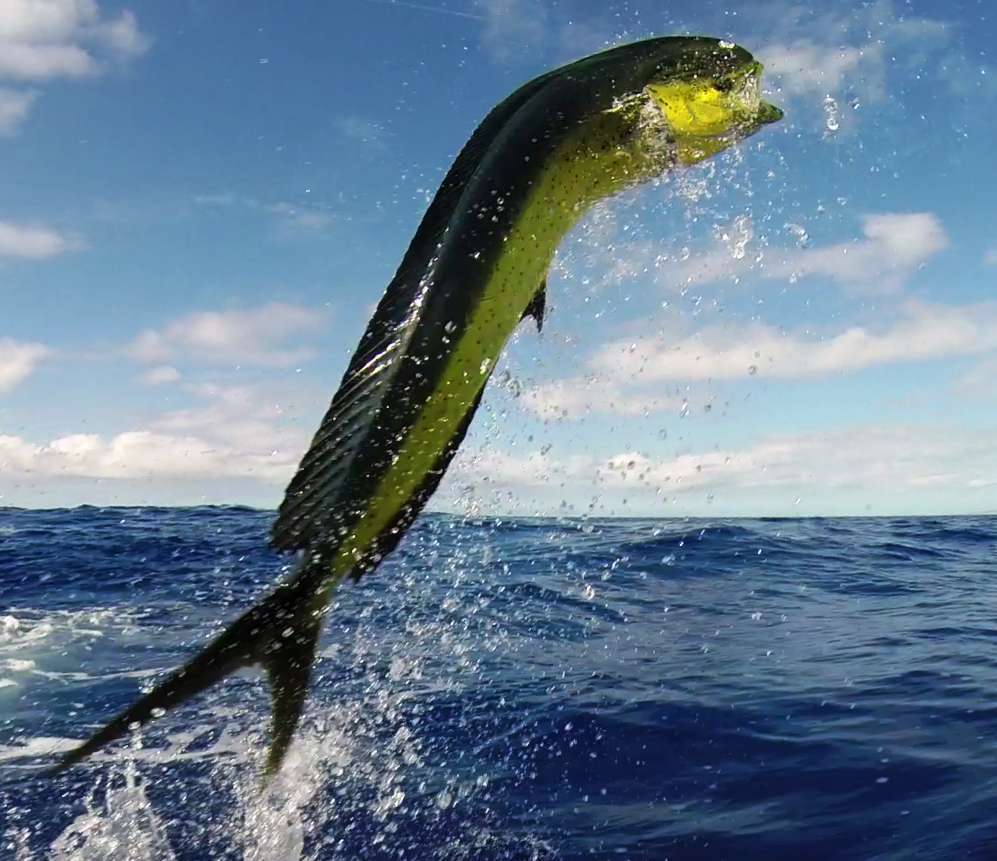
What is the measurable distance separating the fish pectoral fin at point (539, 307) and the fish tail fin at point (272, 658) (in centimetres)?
116

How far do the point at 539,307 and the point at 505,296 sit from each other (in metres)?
0.22

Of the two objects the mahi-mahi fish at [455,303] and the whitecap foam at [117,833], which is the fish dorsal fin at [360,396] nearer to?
the mahi-mahi fish at [455,303]

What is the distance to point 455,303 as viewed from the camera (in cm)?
276

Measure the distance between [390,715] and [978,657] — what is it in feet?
17.1

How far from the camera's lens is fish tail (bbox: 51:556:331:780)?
242cm

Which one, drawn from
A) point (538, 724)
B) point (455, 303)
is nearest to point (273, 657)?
point (455, 303)

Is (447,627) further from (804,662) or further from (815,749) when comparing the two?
(815,749)

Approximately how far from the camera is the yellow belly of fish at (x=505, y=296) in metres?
2.62

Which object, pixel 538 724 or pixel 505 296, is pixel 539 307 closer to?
pixel 505 296

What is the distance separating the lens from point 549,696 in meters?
6.76

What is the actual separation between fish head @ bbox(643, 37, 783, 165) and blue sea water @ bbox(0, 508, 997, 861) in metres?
3.25

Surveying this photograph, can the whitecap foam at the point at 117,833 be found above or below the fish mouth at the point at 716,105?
below

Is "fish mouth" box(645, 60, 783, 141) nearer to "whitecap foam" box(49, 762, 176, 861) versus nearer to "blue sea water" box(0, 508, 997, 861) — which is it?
"blue sea water" box(0, 508, 997, 861)

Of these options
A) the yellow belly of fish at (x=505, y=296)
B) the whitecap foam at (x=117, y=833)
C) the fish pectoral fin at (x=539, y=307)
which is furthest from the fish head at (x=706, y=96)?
the whitecap foam at (x=117, y=833)
